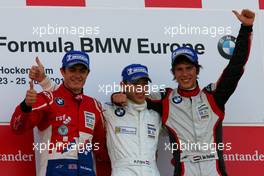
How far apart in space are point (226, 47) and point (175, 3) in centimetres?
35

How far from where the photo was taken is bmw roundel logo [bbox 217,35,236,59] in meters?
3.95

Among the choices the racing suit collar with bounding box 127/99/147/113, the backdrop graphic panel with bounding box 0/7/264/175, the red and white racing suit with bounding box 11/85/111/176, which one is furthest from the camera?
the backdrop graphic panel with bounding box 0/7/264/175

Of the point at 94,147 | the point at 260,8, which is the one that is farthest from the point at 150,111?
the point at 260,8

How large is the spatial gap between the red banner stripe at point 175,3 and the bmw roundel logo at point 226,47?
225mm

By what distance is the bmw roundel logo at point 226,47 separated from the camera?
395cm

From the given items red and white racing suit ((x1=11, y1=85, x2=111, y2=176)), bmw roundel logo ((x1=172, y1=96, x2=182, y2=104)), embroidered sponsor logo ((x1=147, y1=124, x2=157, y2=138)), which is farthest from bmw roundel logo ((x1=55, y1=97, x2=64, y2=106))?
bmw roundel logo ((x1=172, y1=96, x2=182, y2=104))

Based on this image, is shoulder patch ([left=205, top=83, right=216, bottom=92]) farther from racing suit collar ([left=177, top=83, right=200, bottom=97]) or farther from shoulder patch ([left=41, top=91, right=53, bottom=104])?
shoulder patch ([left=41, top=91, right=53, bottom=104])

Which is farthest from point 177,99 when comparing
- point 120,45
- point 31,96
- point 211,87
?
point 31,96

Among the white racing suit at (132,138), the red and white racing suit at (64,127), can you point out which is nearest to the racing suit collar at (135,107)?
the white racing suit at (132,138)

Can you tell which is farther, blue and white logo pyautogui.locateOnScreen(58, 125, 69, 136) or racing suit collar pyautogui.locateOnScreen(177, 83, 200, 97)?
racing suit collar pyautogui.locateOnScreen(177, 83, 200, 97)

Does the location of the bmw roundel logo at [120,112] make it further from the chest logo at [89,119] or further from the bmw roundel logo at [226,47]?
the bmw roundel logo at [226,47]

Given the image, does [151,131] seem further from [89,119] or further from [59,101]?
[59,101]

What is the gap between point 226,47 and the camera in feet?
13.0

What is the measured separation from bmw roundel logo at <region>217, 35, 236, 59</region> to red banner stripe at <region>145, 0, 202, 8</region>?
0.23m
